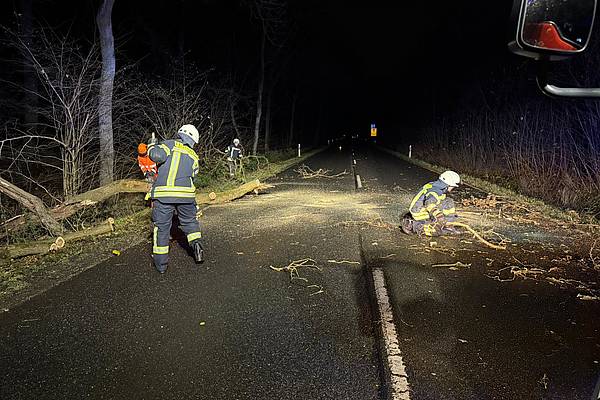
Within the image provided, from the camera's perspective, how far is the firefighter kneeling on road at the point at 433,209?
289 inches

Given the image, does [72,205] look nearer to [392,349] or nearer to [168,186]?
[168,186]

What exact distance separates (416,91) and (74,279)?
44815 mm

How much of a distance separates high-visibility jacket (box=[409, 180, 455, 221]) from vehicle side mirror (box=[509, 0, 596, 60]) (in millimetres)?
5612

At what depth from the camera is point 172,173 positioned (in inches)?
216

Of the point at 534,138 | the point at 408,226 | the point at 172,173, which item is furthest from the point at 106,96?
the point at 534,138

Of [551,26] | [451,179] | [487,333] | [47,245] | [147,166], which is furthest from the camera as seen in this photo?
[147,166]

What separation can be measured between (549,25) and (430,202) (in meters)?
5.75

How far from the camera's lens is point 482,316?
4.31 m

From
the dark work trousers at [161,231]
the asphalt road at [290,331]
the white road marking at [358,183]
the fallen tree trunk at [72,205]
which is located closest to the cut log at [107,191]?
the fallen tree trunk at [72,205]

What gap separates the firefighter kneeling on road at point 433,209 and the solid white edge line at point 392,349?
268 cm

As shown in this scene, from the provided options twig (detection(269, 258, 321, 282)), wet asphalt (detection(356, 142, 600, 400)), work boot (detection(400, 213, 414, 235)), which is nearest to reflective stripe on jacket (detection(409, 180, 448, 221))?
work boot (detection(400, 213, 414, 235))

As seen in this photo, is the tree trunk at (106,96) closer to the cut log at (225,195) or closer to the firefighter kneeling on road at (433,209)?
the cut log at (225,195)

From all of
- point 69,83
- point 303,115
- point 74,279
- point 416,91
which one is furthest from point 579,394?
point 303,115

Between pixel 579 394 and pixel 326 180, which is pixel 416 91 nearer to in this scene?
pixel 326 180
